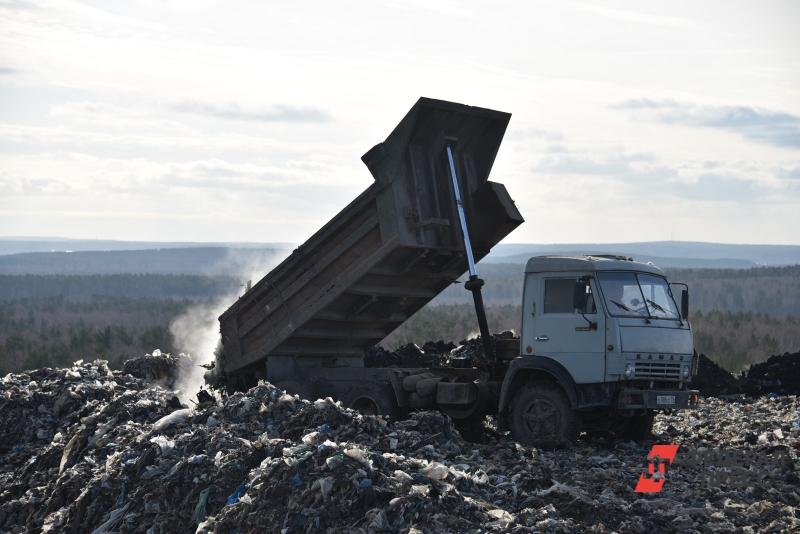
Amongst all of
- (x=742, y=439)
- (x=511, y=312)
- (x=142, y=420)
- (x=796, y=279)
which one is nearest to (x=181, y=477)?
(x=142, y=420)

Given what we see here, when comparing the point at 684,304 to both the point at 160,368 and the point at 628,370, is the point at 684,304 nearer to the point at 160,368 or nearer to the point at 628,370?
the point at 628,370

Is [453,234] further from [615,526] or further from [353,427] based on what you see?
[615,526]

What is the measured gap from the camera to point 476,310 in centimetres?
1095

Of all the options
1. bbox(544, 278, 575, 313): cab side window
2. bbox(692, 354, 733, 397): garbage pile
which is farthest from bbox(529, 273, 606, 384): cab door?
bbox(692, 354, 733, 397): garbage pile

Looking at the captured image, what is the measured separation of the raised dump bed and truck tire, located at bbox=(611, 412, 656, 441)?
8.98 ft

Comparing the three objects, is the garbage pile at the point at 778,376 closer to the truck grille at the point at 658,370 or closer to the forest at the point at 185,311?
the forest at the point at 185,311

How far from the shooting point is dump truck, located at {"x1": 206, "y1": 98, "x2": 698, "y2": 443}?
33.1ft

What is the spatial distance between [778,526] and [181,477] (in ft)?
16.2

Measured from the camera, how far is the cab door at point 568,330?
9.97m

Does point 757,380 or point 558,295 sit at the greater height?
point 558,295

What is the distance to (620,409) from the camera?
1012cm

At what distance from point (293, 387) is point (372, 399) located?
3.66ft

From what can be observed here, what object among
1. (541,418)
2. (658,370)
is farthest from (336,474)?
(658,370)

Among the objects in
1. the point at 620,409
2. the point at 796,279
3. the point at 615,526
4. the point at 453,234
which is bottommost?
the point at 615,526
